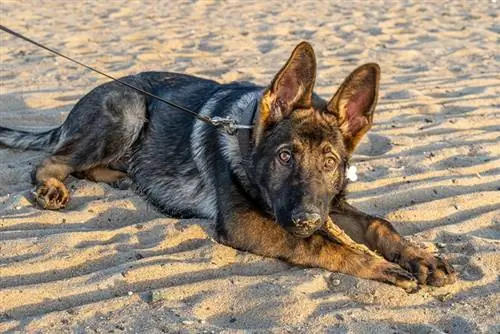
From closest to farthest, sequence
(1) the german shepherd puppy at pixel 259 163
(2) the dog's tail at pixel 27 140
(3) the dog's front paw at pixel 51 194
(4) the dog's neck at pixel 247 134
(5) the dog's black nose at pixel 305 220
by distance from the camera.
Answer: (5) the dog's black nose at pixel 305 220, (1) the german shepherd puppy at pixel 259 163, (4) the dog's neck at pixel 247 134, (3) the dog's front paw at pixel 51 194, (2) the dog's tail at pixel 27 140

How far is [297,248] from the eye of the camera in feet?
13.6

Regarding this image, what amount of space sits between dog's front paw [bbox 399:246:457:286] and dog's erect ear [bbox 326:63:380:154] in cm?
72

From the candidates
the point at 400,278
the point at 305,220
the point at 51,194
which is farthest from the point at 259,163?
the point at 51,194

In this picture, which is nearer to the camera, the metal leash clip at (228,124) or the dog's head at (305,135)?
the dog's head at (305,135)

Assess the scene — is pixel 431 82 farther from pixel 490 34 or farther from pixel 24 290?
pixel 24 290

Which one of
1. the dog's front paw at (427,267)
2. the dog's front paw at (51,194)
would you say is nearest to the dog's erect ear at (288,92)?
the dog's front paw at (427,267)

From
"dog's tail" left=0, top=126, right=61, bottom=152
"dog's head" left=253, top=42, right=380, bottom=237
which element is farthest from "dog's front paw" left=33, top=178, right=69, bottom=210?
"dog's head" left=253, top=42, right=380, bottom=237

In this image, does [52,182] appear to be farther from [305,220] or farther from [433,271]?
[433,271]

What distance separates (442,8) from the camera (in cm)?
1261

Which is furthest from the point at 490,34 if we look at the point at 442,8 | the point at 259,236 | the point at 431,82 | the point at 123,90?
the point at 259,236

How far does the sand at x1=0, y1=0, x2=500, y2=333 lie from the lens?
11.6ft

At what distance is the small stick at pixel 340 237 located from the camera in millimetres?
4191

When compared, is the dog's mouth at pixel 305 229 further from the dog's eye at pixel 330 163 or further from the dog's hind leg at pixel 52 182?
the dog's hind leg at pixel 52 182

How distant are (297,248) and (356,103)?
0.93 metres
